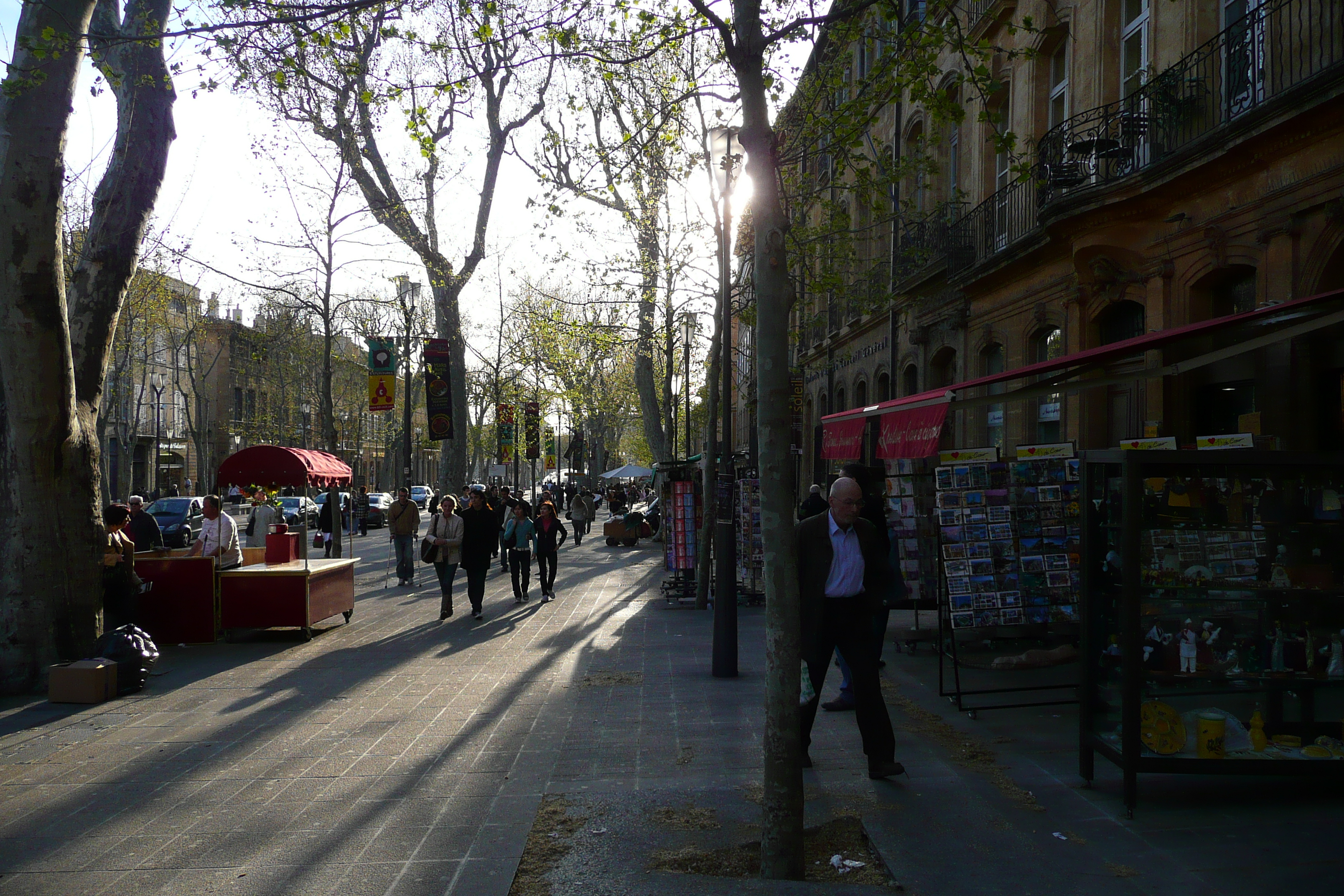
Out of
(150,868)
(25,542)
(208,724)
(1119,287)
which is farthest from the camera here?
(1119,287)

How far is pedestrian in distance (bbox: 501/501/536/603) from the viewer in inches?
639

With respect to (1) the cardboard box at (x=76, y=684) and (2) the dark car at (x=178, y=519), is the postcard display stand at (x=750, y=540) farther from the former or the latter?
(2) the dark car at (x=178, y=519)

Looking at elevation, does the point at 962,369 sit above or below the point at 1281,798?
above

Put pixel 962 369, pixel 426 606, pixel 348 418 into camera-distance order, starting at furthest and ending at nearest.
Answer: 1. pixel 348 418
2. pixel 962 369
3. pixel 426 606

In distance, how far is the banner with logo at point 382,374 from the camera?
2105cm

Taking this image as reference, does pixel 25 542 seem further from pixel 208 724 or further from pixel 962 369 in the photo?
pixel 962 369

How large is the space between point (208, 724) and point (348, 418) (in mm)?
62913

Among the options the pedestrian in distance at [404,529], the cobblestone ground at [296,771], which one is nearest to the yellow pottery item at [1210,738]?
the cobblestone ground at [296,771]

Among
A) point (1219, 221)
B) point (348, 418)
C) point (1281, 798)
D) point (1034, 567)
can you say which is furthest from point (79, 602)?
point (348, 418)

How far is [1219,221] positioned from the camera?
11.2m

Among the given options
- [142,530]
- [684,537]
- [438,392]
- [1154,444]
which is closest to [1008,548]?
[1154,444]

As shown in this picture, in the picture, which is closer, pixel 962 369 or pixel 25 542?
pixel 25 542

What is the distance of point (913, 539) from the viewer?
10.2 m

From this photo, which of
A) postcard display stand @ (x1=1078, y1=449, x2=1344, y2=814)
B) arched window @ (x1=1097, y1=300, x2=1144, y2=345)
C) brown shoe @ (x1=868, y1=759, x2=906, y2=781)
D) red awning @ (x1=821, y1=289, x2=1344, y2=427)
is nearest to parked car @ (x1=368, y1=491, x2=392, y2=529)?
arched window @ (x1=1097, y1=300, x2=1144, y2=345)
